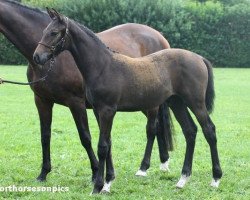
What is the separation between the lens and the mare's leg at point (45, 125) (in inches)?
256

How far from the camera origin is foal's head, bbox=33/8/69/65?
5.22 m

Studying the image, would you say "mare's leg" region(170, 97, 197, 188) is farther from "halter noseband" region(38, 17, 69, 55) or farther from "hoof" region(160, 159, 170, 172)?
"halter noseband" region(38, 17, 69, 55)

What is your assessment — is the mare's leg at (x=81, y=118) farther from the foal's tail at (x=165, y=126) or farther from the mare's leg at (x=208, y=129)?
the foal's tail at (x=165, y=126)

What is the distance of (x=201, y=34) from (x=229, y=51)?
2.19m

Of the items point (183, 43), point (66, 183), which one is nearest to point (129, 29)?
point (66, 183)

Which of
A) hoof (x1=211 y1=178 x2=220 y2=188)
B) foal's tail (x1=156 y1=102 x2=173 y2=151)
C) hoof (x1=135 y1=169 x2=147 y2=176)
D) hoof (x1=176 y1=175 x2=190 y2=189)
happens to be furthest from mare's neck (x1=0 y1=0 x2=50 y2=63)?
hoof (x1=211 y1=178 x2=220 y2=188)

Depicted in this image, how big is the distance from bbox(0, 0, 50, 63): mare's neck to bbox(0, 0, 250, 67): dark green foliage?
25386 millimetres

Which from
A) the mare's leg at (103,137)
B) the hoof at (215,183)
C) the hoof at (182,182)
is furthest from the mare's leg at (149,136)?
the mare's leg at (103,137)

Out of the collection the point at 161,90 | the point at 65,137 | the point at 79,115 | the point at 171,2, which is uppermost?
the point at 161,90

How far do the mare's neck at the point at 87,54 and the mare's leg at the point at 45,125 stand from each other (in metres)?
1.13

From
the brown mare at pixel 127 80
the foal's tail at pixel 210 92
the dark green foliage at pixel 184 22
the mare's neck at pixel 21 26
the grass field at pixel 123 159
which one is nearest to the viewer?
the brown mare at pixel 127 80

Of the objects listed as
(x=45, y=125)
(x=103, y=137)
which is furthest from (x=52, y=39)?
(x=45, y=125)

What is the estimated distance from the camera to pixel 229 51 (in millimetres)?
32094

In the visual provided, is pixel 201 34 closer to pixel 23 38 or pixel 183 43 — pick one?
pixel 183 43
